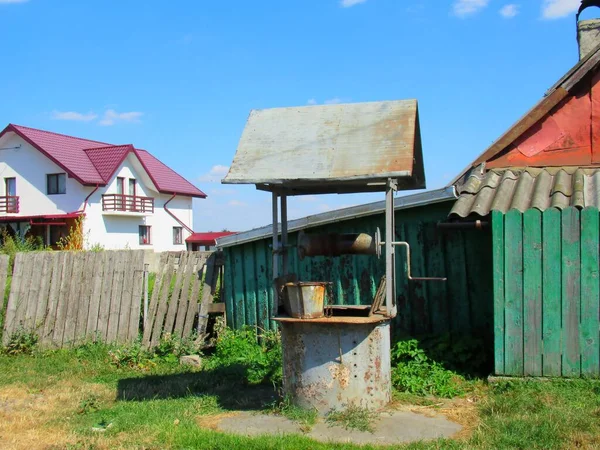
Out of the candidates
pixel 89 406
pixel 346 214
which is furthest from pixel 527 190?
pixel 89 406

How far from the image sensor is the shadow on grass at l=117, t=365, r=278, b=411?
7.46m

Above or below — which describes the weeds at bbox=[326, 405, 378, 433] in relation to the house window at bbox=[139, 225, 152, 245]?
below

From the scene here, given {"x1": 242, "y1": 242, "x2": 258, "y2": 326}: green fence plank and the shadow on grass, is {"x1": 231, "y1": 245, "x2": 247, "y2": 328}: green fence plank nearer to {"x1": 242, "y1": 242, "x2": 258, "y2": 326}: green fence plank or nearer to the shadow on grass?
{"x1": 242, "y1": 242, "x2": 258, "y2": 326}: green fence plank

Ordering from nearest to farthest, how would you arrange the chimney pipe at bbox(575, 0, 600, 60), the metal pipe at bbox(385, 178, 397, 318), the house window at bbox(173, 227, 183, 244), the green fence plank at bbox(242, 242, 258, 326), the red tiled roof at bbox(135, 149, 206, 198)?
the metal pipe at bbox(385, 178, 397, 318) < the green fence plank at bbox(242, 242, 258, 326) < the chimney pipe at bbox(575, 0, 600, 60) < the red tiled roof at bbox(135, 149, 206, 198) < the house window at bbox(173, 227, 183, 244)

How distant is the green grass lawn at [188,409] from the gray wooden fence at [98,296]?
1.14 meters

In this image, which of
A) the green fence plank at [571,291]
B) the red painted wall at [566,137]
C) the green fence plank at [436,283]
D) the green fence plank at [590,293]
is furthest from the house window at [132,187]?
the green fence plank at [590,293]

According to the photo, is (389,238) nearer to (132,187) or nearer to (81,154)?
(81,154)

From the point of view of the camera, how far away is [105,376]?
9258 millimetres

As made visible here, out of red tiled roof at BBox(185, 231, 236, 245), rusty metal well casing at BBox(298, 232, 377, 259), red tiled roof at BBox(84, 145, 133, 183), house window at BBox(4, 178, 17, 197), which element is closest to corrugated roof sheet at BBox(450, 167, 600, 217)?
rusty metal well casing at BBox(298, 232, 377, 259)

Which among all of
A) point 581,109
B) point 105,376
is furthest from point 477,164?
point 105,376

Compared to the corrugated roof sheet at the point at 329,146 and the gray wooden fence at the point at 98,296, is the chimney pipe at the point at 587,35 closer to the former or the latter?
the corrugated roof sheet at the point at 329,146

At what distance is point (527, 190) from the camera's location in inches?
319

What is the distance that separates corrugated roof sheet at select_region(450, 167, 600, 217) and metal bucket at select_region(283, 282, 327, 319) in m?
2.05

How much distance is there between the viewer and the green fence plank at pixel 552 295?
7211 millimetres
